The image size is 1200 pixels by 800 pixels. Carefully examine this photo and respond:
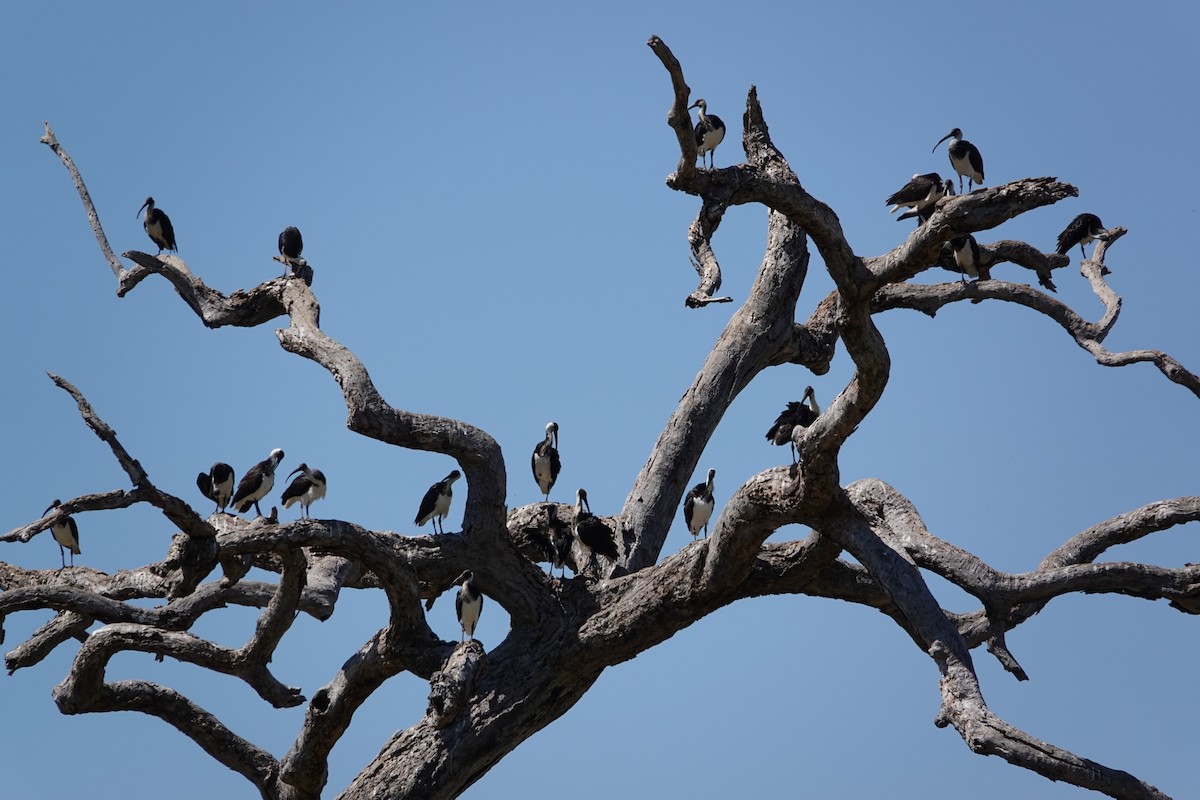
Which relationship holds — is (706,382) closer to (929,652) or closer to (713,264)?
(713,264)

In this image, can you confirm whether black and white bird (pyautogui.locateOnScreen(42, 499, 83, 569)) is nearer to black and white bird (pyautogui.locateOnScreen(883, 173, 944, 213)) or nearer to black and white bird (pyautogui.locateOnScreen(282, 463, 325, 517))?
black and white bird (pyautogui.locateOnScreen(282, 463, 325, 517))

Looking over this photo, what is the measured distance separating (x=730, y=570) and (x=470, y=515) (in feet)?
6.27

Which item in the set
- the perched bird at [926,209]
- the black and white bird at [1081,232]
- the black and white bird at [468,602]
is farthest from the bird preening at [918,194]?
the black and white bird at [468,602]

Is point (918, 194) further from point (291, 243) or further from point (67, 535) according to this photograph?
point (67, 535)

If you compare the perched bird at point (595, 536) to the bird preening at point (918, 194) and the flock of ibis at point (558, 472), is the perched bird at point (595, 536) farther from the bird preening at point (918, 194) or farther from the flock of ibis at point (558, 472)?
the bird preening at point (918, 194)

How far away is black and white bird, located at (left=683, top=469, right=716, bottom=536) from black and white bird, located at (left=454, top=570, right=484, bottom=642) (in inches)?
140

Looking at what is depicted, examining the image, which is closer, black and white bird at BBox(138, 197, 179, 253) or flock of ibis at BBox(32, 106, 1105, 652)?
flock of ibis at BBox(32, 106, 1105, 652)

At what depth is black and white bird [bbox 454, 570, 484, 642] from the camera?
10.6 m

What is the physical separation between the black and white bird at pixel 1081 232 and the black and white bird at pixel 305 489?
753 cm

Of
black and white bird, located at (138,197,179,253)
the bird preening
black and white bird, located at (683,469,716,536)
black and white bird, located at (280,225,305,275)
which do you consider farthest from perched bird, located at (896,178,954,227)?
black and white bird, located at (138,197,179,253)

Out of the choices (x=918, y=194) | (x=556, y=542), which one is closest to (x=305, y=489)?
(x=556, y=542)

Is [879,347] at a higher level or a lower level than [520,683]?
higher

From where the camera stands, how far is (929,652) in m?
8.73

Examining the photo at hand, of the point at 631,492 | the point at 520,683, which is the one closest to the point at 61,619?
the point at 520,683
